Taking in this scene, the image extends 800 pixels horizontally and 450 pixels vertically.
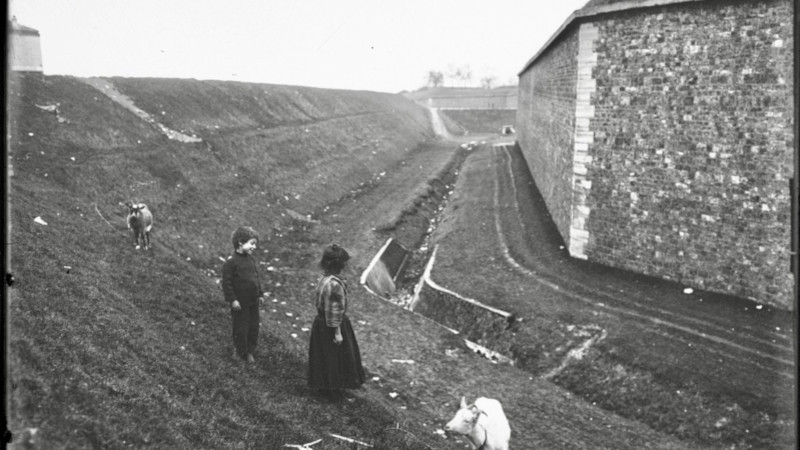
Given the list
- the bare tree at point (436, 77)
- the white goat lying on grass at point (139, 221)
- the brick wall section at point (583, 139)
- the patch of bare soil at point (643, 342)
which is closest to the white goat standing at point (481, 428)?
the patch of bare soil at point (643, 342)

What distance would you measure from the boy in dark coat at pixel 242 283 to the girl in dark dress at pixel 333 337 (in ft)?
3.17

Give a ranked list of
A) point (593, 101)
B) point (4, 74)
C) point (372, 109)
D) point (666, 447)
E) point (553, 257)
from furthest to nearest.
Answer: point (372, 109), point (553, 257), point (593, 101), point (666, 447), point (4, 74)

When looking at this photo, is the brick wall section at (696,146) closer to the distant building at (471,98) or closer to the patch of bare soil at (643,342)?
the patch of bare soil at (643,342)

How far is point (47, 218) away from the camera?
442 inches

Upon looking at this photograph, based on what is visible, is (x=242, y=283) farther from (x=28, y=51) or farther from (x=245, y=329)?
(x=28, y=51)

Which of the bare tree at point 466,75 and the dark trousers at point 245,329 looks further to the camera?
the bare tree at point 466,75

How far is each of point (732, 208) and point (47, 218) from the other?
13244mm

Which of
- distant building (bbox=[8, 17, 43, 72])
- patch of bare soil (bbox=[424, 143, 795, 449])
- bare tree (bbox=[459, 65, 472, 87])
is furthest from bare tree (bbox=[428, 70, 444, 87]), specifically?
patch of bare soil (bbox=[424, 143, 795, 449])

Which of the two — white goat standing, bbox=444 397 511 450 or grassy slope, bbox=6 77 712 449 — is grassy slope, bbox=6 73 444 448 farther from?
white goat standing, bbox=444 397 511 450

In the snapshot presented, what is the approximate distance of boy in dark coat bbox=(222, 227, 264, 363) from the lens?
7.63 metres

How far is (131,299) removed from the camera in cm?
913

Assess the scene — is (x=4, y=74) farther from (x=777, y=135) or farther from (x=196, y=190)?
(x=196, y=190)

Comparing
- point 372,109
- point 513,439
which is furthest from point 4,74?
point 372,109

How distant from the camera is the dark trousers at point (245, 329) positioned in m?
8.05
